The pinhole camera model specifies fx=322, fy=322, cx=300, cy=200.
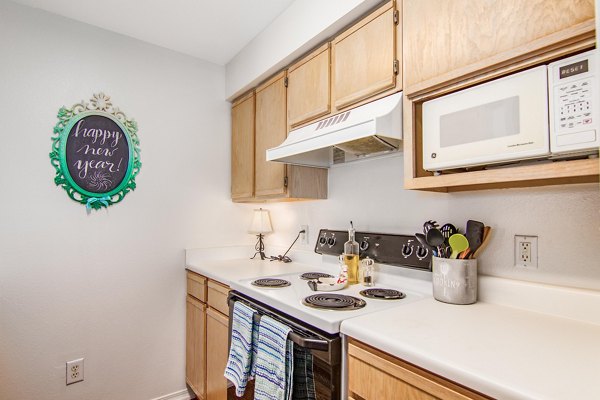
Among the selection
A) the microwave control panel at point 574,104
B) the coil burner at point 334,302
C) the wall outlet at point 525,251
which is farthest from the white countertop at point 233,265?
the microwave control panel at point 574,104

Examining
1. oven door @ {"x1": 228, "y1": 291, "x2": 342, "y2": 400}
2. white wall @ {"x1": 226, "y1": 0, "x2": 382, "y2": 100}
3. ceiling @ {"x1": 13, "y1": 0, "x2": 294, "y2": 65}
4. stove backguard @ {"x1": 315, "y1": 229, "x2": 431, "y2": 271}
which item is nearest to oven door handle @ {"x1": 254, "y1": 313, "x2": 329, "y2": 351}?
oven door @ {"x1": 228, "y1": 291, "x2": 342, "y2": 400}

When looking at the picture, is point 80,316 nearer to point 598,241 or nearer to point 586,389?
point 586,389

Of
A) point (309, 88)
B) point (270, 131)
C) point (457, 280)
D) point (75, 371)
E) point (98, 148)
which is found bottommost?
point (75, 371)

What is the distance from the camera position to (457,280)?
1213 millimetres

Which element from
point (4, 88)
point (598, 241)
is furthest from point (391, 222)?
point (4, 88)

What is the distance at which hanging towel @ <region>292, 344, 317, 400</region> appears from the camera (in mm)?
1175

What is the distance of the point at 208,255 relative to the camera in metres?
2.41

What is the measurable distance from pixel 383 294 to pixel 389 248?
0.29 metres

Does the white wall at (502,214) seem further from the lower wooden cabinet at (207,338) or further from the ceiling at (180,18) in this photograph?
the ceiling at (180,18)

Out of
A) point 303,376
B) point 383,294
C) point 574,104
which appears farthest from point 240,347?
point 574,104

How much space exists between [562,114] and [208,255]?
7.15 ft

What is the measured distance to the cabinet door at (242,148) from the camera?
2.29m

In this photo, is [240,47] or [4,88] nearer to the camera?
[4,88]

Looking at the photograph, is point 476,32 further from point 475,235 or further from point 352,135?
point 475,235
